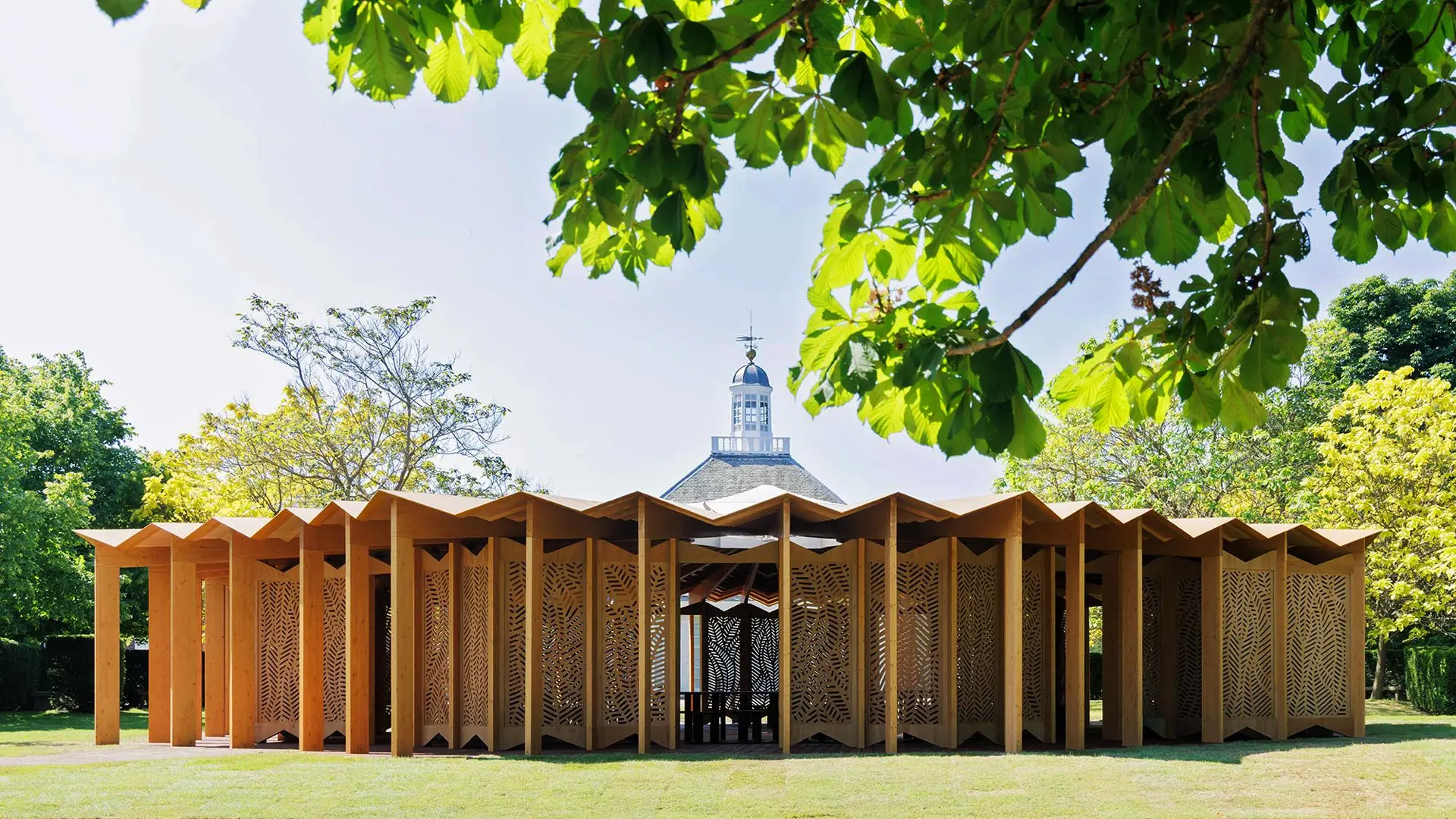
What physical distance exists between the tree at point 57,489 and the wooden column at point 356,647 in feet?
41.5

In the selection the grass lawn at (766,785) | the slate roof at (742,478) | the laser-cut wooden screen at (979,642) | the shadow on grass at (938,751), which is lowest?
the shadow on grass at (938,751)

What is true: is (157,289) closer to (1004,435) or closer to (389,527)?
(389,527)

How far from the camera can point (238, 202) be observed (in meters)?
21.6

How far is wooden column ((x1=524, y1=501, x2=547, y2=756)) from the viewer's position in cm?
1296

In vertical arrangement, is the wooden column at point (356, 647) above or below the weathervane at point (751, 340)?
below

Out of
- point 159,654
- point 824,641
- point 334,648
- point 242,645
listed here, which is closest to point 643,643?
point 824,641

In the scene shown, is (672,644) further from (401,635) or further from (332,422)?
(332,422)

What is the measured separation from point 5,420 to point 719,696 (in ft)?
56.0

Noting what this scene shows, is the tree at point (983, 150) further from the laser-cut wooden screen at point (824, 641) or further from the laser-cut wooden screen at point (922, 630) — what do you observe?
the laser-cut wooden screen at point (922, 630)

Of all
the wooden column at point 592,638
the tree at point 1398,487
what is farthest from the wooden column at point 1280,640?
the wooden column at point 592,638

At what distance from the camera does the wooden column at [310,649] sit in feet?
45.6

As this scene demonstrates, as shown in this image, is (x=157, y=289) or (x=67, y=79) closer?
(x=67, y=79)

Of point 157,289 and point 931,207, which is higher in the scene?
point 157,289

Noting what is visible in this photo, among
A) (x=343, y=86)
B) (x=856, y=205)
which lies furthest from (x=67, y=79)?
(x=856, y=205)
